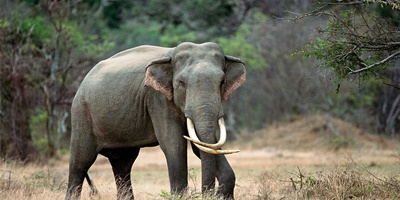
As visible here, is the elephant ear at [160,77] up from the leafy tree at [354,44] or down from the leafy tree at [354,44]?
down

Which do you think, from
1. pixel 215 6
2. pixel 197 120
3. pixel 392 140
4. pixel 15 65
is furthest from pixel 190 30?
pixel 197 120

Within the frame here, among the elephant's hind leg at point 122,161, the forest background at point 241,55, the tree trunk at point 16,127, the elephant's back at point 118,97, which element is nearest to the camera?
the elephant's back at point 118,97

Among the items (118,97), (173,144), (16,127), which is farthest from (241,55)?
(173,144)

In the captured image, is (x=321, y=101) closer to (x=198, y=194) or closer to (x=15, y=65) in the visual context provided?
(x=15, y=65)

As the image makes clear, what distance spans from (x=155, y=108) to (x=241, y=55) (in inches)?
975

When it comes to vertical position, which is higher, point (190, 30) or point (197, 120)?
point (197, 120)

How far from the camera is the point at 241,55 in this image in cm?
3719

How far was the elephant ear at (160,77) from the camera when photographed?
12.3 m

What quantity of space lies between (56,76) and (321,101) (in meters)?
12.5

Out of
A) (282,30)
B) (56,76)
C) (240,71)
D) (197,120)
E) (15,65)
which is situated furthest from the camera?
(282,30)

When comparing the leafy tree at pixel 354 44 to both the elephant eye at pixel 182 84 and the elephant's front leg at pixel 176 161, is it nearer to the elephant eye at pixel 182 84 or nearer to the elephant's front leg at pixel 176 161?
the elephant eye at pixel 182 84

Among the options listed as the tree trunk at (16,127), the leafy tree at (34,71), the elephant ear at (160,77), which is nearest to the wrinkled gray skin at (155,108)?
the elephant ear at (160,77)

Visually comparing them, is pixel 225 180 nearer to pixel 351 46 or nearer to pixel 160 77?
pixel 160 77

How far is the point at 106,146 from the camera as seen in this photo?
1377 cm
